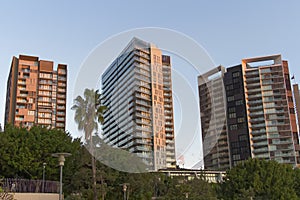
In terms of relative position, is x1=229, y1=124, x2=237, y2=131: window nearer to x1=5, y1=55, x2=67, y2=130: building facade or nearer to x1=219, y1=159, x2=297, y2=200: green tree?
x1=5, y1=55, x2=67, y2=130: building facade

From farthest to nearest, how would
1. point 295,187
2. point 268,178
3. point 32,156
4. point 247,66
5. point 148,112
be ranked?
point 247,66, point 295,187, point 268,178, point 32,156, point 148,112

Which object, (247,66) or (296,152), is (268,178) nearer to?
(296,152)

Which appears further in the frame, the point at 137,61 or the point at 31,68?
the point at 31,68

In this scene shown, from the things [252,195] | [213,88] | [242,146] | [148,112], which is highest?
[242,146]

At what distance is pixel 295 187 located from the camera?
3800 cm

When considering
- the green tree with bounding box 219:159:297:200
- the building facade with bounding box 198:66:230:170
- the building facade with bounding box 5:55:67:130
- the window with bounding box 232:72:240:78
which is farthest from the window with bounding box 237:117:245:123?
the building facade with bounding box 198:66:230:170

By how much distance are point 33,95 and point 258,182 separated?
57483 mm

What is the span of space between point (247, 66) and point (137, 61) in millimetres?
84218

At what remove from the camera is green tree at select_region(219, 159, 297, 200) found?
3384 cm

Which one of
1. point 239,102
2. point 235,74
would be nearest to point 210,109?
point 239,102

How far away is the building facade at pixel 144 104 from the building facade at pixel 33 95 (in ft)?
239

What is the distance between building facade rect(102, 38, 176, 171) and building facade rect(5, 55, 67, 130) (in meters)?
72.8

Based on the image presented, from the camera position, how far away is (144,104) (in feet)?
21.2

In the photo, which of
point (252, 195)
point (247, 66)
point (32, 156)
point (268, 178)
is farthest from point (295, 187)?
point (247, 66)
